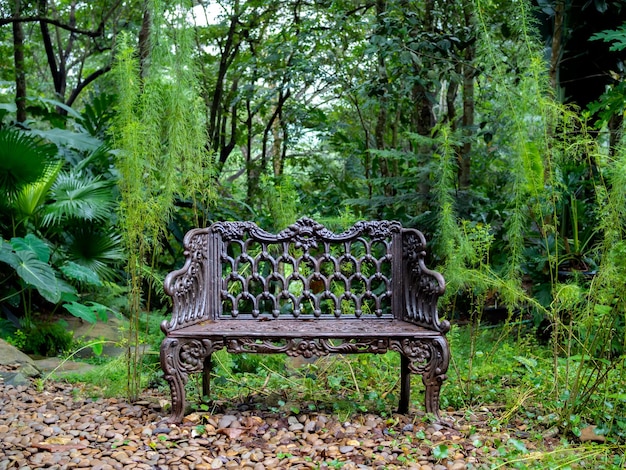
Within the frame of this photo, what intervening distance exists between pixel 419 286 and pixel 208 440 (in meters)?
1.36

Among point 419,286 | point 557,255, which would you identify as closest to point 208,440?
point 419,286

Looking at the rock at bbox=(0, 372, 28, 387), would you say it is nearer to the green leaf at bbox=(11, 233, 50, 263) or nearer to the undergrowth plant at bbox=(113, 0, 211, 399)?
the undergrowth plant at bbox=(113, 0, 211, 399)

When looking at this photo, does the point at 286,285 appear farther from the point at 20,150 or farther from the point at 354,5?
the point at 354,5

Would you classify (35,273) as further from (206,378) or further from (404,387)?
(404,387)

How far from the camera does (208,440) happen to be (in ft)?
9.32

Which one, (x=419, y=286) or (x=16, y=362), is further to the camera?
(x=16, y=362)

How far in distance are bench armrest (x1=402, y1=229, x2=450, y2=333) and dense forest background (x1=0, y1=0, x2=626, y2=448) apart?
0.83ft

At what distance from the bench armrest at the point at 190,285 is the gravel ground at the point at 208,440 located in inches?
19.2

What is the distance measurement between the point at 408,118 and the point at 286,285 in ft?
16.0

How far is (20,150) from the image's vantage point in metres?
4.61

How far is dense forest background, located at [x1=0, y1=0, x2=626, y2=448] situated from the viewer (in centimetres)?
318

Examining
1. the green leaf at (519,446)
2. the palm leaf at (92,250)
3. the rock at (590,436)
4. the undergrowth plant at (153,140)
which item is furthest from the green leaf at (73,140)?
the rock at (590,436)

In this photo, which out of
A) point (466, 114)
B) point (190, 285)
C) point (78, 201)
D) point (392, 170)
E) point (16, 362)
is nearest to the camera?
point (190, 285)

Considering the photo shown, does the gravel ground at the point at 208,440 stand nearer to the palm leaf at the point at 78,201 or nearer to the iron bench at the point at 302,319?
the iron bench at the point at 302,319
